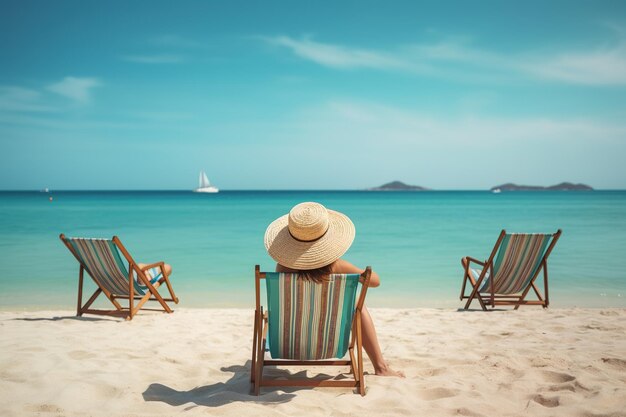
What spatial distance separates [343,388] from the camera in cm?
300

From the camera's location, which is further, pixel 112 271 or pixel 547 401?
pixel 112 271

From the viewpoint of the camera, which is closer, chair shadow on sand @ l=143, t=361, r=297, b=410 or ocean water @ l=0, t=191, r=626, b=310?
chair shadow on sand @ l=143, t=361, r=297, b=410

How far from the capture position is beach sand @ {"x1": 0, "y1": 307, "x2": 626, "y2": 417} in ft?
8.50

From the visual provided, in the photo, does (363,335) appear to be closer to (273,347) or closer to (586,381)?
(273,347)

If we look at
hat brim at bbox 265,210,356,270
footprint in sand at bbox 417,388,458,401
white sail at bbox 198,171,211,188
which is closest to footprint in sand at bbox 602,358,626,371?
footprint in sand at bbox 417,388,458,401

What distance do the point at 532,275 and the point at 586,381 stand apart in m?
2.90

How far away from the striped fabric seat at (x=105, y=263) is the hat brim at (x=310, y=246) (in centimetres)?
251

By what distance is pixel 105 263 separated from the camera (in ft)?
16.4

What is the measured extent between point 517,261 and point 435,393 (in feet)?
10.5

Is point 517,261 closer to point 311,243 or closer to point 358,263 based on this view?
point 311,243

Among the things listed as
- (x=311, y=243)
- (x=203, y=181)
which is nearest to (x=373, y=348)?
(x=311, y=243)

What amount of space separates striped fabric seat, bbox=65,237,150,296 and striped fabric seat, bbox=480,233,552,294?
13.2 feet

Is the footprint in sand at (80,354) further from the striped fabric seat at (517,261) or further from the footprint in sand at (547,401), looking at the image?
the striped fabric seat at (517,261)

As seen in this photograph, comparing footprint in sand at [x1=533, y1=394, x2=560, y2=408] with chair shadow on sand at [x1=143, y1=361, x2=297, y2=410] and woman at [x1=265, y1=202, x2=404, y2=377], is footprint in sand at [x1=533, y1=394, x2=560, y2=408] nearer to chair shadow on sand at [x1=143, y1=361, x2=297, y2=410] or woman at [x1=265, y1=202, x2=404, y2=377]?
woman at [x1=265, y1=202, x2=404, y2=377]
